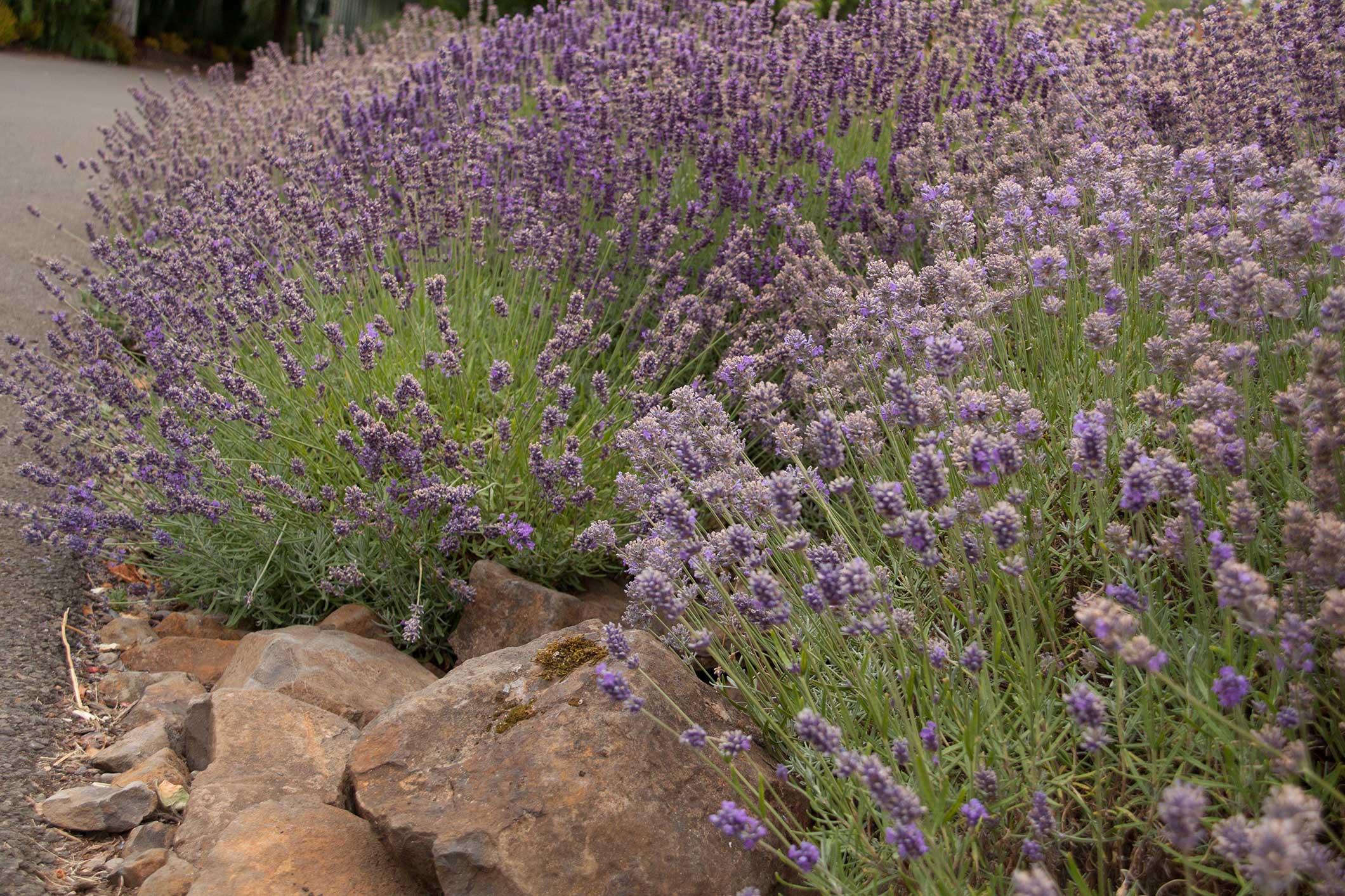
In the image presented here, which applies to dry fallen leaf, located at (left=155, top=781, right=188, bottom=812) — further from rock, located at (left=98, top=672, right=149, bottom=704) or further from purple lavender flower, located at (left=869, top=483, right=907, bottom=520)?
purple lavender flower, located at (left=869, top=483, right=907, bottom=520)

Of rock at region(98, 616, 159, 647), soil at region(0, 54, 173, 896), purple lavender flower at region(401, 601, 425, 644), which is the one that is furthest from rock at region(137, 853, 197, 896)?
rock at region(98, 616, 159, 647)

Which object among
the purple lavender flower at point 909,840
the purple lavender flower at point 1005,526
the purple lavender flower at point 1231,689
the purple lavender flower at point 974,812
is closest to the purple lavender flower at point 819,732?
the purple lavender flower at point 909,840

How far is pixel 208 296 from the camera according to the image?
4.38 m

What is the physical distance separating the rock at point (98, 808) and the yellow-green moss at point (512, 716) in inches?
35.8

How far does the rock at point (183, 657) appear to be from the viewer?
3162 millimetres

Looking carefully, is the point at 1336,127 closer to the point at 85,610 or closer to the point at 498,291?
the point at 498,291

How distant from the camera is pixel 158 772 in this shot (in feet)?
8.32

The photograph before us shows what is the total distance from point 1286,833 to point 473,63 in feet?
18.6

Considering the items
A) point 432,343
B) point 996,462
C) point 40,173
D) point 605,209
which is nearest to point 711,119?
point 605,209

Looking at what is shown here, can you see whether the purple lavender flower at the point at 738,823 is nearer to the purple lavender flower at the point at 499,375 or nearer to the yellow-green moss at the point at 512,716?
the yellow-green moss at the point at 512,716

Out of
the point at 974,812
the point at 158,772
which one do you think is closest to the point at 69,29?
the point at 158,772

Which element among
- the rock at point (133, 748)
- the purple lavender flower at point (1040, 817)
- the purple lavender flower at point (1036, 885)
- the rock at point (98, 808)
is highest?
the purple lavender flower at point (1036, 885)

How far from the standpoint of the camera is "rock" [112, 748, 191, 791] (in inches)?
98.0

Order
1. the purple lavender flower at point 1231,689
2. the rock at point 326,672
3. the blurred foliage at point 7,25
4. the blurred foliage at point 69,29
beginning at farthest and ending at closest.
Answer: the blurred foliage at point 69,29
the blurred foliage at point 7,25
the rock at point 326,672
the purple lavender flower at point 1231,689
